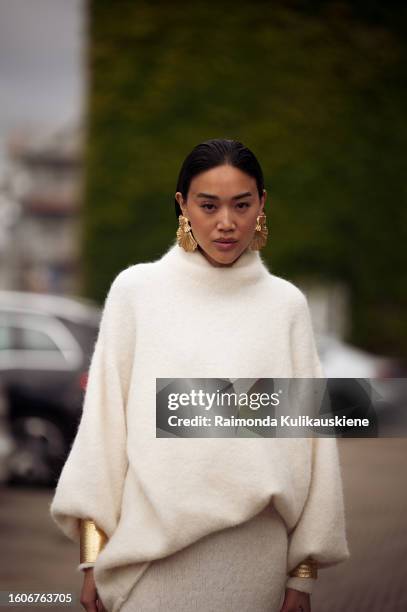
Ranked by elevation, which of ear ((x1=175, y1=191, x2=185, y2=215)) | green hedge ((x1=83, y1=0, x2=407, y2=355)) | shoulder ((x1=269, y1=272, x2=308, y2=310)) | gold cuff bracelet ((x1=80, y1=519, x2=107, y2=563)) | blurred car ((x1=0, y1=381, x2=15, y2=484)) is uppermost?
green hedge ((x1=83, y1=0, x2=407, y2=355))

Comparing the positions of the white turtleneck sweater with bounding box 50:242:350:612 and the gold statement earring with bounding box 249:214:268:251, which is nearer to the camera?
the white turtleneck sweater with bounding box 50:242:350:612

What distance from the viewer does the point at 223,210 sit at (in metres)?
1.91

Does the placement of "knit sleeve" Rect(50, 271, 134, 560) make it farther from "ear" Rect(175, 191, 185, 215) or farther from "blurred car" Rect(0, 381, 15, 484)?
"blurred car" Rect(0, 381, 15, 484)

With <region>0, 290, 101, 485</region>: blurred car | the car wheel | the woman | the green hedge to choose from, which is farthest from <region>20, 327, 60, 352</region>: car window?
the green hedge

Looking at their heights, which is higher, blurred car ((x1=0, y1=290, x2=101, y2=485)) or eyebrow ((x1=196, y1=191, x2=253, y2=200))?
blurred car ((x1=0, y1=290, x2=101, y2=485))

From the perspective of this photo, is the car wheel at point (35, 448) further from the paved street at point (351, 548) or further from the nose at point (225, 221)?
the nose at point (225, 221)

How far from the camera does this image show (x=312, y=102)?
13.8m

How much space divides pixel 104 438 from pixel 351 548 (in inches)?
159

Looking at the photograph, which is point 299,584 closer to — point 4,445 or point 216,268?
point 216,268

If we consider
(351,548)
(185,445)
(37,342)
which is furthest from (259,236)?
(37,342)

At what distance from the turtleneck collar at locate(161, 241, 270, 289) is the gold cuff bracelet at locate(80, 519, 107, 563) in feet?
1.66

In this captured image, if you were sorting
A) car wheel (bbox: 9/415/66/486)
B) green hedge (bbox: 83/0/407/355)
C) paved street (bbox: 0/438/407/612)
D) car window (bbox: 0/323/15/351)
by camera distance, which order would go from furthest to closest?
green hedge (bbox: 83/0/407/355) → car window (bbox: 0/323/15/351) → car wheel (bbox: 9/415/66/486) → paved street (bbox: 0/438/407/612)

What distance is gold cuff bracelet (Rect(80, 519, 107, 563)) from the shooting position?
1.92 metres

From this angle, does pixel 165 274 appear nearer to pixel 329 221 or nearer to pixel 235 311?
pixel 235 311
